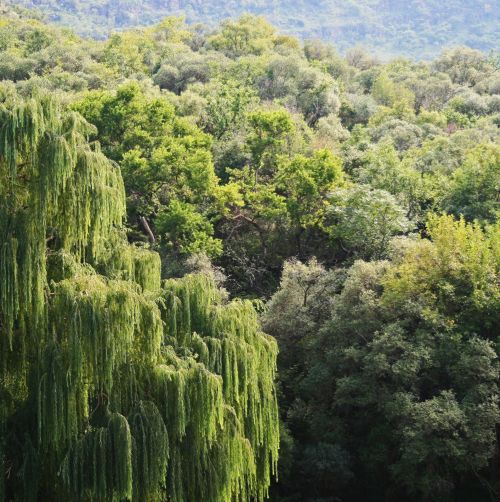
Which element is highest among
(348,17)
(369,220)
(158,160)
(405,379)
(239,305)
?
(348,17)

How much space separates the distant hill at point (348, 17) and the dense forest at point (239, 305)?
393 feet

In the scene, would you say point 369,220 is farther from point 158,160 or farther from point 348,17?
point 348,17

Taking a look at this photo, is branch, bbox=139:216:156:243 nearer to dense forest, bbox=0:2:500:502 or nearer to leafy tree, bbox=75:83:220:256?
leafy tree, bbox=75:83:220:256

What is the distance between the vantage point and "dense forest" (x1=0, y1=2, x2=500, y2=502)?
9.26 meters

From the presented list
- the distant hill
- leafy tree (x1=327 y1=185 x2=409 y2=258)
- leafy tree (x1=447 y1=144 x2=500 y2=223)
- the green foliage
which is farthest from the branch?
the distant hill

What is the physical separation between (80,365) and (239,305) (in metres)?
4.03

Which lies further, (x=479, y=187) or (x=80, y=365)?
(x=479, y=187)

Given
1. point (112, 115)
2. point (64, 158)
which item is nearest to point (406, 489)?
point (64, 158)

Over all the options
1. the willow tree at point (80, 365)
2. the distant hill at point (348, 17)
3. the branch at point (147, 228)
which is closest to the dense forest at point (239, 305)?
the willow tree at point (80, 365)

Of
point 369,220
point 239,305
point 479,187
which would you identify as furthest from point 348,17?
point 239,305

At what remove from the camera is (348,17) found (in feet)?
622

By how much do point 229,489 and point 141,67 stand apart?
53.7m

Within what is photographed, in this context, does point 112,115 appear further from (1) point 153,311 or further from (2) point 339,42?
(2) point 339,42

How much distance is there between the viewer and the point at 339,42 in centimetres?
17688
